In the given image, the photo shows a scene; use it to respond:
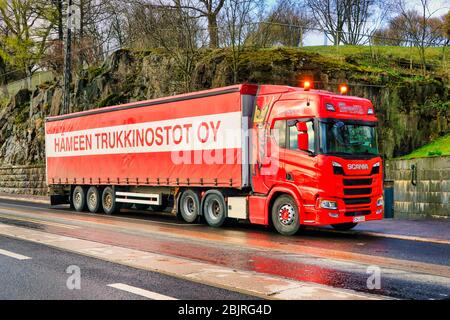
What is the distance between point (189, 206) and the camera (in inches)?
663

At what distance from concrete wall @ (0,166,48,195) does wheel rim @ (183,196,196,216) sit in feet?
61.4

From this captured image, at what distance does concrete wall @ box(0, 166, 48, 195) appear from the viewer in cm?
3341

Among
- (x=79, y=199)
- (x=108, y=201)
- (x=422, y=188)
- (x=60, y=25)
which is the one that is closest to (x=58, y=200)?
(x=79, y=199)

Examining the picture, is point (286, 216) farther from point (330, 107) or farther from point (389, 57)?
point (389, 57)

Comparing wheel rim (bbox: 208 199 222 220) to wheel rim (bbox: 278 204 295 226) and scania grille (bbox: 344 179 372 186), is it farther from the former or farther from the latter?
scania grille (bbox: 344 179 372 186)

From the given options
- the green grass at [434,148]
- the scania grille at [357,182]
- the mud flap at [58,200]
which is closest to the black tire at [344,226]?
the scania grille at [357,182]

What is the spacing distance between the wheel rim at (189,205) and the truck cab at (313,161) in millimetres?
2628

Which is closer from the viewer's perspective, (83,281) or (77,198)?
(83,281)

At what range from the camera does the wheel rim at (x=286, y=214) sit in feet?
44.6

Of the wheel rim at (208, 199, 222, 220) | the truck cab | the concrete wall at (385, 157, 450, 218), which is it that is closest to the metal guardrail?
the wheel rim at (208, 199, 222, 220)

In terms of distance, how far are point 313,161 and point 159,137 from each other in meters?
6.20

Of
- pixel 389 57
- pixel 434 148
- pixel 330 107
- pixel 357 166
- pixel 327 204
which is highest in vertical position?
pixel 389 57

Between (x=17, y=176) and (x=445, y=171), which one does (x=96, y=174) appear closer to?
(x=445, y=171)

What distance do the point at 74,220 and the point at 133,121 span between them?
12.7ft
